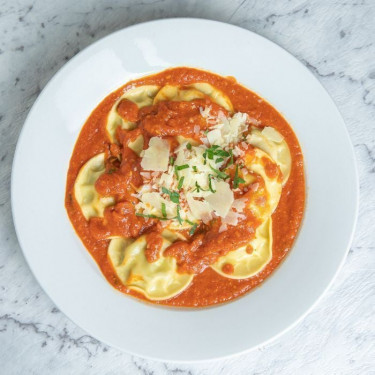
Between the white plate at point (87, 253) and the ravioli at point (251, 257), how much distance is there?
0.69 ft

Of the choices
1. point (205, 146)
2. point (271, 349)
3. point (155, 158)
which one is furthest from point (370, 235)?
point (155, 158)

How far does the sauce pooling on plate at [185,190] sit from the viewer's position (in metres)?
5.39

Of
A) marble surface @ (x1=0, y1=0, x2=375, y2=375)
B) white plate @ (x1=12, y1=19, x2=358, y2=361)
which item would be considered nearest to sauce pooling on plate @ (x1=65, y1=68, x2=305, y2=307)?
white plate @ (x1=12, y1=19, x2=358, y2=361)

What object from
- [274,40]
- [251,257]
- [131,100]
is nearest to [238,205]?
[251,257]

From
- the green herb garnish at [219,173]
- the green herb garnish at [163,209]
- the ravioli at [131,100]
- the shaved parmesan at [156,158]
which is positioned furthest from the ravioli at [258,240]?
the ravioli at [131,100]

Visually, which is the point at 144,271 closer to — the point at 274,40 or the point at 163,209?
the point at 163,209

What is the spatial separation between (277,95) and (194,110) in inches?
36.3

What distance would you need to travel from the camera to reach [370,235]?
5898 mm

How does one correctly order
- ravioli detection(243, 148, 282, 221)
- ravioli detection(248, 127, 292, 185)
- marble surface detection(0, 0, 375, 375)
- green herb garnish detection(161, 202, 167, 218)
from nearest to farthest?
green herb garnish detection(161, 202, 167, 218) → ravioli detection(243, 148, 282, 221) → ravioli detection(248, 127, 292, 185) → marble surface detection(0, 0, 375, 375)

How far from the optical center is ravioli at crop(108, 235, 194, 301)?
5.56m

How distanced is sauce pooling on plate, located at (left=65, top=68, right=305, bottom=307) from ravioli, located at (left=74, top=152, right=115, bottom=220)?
1 centimetres

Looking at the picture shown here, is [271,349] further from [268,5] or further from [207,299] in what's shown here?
[268,5]

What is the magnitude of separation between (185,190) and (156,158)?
0.45 m

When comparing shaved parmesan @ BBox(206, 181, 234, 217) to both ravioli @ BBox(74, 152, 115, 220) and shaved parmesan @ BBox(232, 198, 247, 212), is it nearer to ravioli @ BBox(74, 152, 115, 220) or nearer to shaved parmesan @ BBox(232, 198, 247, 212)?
shaved parmesan @ BBox(232, 198, 247, 212)
